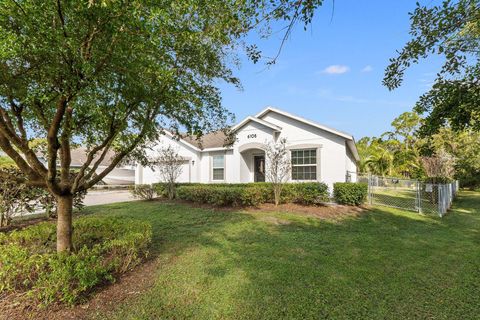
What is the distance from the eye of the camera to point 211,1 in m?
3.83

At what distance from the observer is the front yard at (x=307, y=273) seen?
3.41 metres

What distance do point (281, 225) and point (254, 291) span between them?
451 centimetres

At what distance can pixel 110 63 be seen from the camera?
333 cm

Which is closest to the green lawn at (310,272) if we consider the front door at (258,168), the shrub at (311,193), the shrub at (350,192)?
the shrub at (311,193)

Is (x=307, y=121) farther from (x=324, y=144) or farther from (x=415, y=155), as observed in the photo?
(x=415, y=155)

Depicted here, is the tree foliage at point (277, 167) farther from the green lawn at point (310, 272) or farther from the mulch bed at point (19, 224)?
the mulch bed at point (19, 224)

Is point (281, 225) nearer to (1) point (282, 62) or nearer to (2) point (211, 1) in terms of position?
(1) point (282, 62)

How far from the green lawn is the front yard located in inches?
0.7

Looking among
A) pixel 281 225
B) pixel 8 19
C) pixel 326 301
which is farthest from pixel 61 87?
pixel 281 225

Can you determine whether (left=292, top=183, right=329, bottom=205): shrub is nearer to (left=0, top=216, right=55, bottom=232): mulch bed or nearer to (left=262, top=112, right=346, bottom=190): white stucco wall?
(left=262, top=112, right=346, bottom=190): white stucco wall

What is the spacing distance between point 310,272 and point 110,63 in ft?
15.6

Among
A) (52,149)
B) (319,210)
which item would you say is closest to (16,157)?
(52,149)

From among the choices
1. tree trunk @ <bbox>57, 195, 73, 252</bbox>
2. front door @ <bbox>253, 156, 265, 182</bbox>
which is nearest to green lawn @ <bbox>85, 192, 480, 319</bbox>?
tree trunk @ <bbox>57, 195, 73, 252</bbox>

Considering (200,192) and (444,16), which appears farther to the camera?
(200,192)
